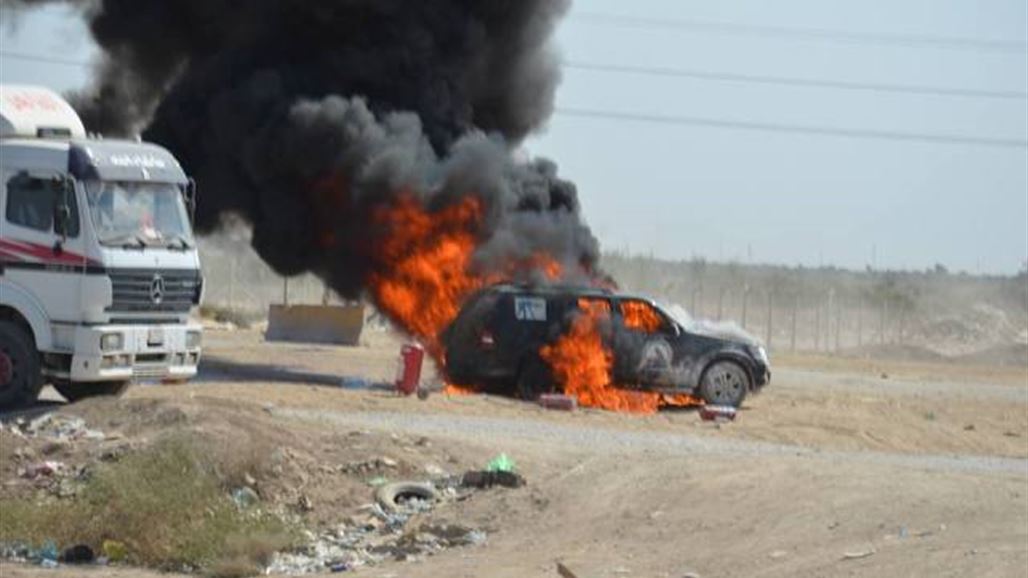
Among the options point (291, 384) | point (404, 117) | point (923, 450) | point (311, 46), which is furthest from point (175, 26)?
point (923, 450)

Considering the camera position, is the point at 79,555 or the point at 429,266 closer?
the point at 79,555

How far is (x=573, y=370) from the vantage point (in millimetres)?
29547

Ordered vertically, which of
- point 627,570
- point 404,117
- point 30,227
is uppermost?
point 404,117

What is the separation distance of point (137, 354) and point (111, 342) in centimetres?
46

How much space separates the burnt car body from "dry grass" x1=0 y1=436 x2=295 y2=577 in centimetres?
1102

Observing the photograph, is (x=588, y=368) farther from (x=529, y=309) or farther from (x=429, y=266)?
(x=429, y=266)

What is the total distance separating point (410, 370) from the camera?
29.1 meters

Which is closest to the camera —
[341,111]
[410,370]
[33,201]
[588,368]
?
[33,201]

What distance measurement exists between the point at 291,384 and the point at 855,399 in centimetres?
974

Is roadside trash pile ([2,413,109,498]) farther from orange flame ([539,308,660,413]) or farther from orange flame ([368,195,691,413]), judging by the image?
orange flame ([368,195,691,413])

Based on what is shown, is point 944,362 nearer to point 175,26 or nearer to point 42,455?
point 175,26

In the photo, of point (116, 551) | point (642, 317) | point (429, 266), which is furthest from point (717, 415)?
point (116, 551)

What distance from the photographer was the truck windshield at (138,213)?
23.6 m

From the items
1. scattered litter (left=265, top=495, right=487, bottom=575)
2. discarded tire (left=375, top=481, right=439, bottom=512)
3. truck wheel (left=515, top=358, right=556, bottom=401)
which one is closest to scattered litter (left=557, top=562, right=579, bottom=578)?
scattered litter (left=265, top=495, right=487, bottom=575)
